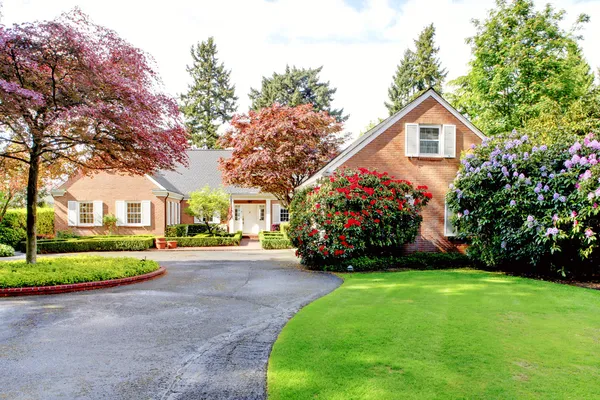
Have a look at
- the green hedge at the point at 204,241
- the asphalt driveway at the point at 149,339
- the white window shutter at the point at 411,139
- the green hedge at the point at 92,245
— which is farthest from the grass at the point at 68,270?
the white window shutter at the point at 411,139

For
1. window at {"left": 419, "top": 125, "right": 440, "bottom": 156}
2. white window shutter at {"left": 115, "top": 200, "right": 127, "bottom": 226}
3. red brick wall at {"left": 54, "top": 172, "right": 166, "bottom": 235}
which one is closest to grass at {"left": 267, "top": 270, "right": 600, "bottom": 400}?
window at {"left": 419, "top": 125, "right": 440, "bottom": 156}

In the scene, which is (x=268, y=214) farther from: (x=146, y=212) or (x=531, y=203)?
(x=531, y=203)

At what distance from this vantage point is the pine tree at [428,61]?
153ft

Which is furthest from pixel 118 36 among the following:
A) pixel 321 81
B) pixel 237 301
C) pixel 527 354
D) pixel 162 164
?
pixel 321 81

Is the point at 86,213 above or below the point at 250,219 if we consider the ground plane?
above

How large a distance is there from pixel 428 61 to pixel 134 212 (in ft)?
128

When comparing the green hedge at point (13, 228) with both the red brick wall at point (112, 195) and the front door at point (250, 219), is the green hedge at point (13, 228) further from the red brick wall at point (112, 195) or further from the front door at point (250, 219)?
the front door at point (250, 219)

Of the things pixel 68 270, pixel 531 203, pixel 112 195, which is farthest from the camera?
pixel 112 195

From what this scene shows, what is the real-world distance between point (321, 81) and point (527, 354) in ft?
157

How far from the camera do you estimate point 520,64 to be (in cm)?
2208

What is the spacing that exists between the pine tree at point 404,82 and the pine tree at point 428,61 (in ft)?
5.86

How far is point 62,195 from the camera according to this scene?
1006 inches

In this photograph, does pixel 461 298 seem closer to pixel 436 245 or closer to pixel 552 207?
pixel 552 207

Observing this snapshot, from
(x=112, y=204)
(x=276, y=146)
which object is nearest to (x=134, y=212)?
(x=112, y=204)
